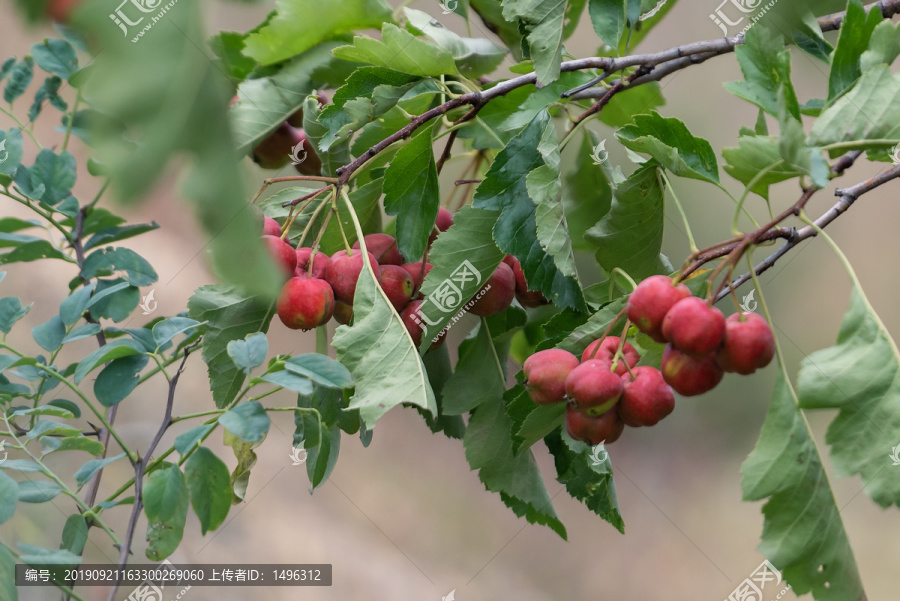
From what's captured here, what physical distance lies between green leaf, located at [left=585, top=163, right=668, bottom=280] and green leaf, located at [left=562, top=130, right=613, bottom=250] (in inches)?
2.4

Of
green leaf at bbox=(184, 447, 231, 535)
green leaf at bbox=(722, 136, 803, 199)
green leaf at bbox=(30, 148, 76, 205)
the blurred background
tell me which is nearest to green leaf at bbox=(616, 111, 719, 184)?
green leaf at bbox=(722, 136, 803, 199)

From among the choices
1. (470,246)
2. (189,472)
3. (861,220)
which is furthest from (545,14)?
(861,220)

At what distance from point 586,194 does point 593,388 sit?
18 cm

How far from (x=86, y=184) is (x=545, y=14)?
90 cm

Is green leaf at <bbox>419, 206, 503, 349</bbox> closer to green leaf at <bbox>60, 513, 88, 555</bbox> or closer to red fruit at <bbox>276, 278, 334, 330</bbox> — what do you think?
red fruit at <bbox>276, 278, 334, 330</bbox>

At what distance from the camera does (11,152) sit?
15.7 inches

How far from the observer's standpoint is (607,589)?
107 centimetres

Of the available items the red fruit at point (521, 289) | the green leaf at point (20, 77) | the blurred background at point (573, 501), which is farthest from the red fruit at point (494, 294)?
the blurred background at point (573, 501)

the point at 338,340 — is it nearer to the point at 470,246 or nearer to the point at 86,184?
the point at 470,246

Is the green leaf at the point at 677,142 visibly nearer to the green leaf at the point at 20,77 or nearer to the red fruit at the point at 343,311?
the red fruit at the point at 343,311

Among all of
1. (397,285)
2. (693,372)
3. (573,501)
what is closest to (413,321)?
(397,285)

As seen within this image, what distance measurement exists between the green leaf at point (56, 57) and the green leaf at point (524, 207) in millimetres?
287

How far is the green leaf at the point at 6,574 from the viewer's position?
25 centimetres

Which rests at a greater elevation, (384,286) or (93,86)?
(93,86)
